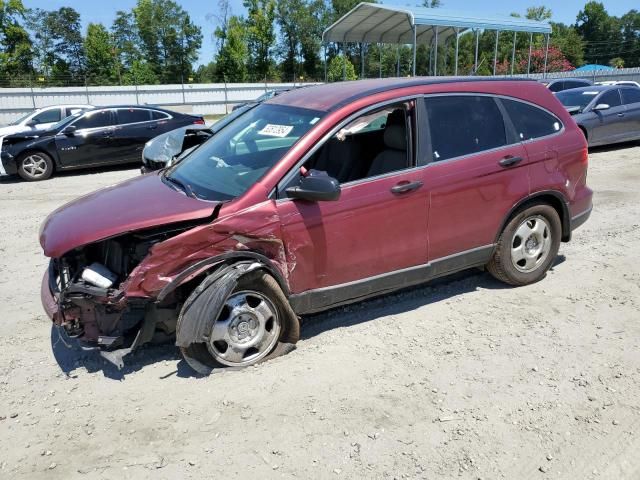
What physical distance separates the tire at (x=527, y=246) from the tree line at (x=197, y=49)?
47271mm

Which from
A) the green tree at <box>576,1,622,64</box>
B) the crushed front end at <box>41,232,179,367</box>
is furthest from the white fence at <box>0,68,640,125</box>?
the green tree at <box>576,1,622,64</box>

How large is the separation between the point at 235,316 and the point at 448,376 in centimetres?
146

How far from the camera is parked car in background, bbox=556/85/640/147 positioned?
474 inches

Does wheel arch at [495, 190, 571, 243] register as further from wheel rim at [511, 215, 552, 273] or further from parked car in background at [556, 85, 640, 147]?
parked car in background at [556, 85, 640, 147]

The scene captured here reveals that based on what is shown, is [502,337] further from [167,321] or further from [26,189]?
[26,189]

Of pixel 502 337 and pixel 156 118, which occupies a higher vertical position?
pixel 156 118

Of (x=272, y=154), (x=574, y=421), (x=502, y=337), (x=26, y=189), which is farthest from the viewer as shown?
(x=26, y=189)

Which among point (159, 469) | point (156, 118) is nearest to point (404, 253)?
point (159, 469)

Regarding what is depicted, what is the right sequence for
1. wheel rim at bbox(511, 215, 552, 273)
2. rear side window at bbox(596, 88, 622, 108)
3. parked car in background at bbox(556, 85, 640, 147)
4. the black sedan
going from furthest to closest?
rear side window at bbox(596, 88, 622, 108), parked car in background at bbox(556, 85, 640, 147), the black sedan, wheel rim at bbox(511, 215, 552, 273)

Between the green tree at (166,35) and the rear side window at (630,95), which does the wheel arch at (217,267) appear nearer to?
the rear side window at (630,95)

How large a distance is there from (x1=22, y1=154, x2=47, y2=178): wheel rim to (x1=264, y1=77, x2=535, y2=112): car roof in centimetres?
845

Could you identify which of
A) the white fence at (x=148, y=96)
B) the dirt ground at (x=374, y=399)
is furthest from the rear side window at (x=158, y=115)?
the white fence at (x=148, y=96)

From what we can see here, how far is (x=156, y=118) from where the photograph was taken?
12.6 metres

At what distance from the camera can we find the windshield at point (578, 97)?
12320mm
